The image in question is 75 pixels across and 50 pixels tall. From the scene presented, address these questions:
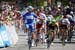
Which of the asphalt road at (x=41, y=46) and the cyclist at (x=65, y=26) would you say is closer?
the asphalt road at (x=41, y=46)

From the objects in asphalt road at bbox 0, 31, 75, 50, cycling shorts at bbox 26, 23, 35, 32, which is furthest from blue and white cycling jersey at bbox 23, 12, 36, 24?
asphalt road at bbox 0, 31, 75, 50

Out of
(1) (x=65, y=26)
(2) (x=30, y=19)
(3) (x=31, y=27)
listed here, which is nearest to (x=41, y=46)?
(3) (x=31, y=27)

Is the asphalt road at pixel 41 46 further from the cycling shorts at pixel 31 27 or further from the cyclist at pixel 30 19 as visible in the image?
the cycling shorts at pixel 31 27

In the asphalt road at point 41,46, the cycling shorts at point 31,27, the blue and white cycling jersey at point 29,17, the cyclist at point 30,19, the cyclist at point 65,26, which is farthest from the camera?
the cyclist at point 65,26

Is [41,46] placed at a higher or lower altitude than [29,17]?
lower

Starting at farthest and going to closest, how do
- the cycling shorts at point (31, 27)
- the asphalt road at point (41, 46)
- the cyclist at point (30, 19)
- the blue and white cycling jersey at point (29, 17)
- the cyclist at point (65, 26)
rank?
the cyclist at point (65, 26) < the blue and white cycling jersey at point (29, 17) < the cycling shorts at point (31, 27) < the cyclist at point (30, 19) < the asphalt road at point (41, 46)

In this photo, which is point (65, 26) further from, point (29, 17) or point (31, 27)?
point (29, 17)

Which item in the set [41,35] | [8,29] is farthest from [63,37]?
[8,29]

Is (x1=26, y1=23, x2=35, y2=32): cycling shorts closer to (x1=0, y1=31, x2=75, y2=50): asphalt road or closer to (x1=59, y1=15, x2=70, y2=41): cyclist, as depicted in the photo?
(x1=0, y1=31, x2=75, y2=50): asphalt road

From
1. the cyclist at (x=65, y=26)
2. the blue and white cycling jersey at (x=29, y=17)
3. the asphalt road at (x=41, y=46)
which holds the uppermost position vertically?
the blue and white cycling jersey at (x=29, y=17)

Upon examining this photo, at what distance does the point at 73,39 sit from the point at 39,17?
11.1 feet

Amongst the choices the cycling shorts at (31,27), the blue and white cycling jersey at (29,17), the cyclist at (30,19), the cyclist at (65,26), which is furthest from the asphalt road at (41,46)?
the blue and white cycling jersey at (29,17)

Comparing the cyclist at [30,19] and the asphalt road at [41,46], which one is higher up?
the cyclist at [30,19]

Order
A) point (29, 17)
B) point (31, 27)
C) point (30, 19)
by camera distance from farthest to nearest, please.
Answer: point (30, 19) → point (29, 17) → point (31, 27)
